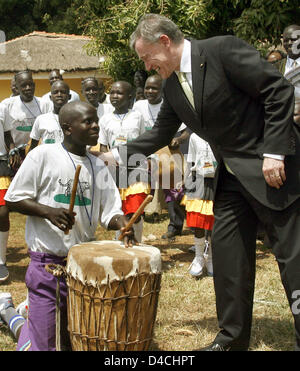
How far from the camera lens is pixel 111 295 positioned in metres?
3.05

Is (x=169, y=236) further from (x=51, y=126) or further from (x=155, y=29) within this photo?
(x=155, y=29)

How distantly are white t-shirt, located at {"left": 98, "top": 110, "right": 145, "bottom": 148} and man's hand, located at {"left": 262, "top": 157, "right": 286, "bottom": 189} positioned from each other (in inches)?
139

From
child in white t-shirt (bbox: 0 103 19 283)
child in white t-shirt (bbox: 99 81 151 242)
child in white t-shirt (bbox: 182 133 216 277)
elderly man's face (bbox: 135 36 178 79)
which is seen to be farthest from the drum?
child in white t-shirt (bbox: 99 81 151 242)

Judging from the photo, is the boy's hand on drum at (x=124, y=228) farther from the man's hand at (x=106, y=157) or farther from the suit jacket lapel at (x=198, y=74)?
the suit jacket lapel at (x=198, y=74)

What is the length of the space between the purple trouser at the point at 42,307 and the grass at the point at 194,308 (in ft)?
2.02

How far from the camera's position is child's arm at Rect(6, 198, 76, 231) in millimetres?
3324

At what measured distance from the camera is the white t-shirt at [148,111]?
22.9ft

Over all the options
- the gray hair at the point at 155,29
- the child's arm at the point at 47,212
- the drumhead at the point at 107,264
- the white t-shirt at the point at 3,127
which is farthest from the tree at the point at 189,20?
the drumhead at the point at 107,264

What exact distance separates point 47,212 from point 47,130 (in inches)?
130

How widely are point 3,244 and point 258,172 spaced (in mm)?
3566

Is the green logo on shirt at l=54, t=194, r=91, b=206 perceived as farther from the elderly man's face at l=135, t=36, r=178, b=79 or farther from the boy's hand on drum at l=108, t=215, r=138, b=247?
the elderly man's face at l=135, t=36, r=178, b=79

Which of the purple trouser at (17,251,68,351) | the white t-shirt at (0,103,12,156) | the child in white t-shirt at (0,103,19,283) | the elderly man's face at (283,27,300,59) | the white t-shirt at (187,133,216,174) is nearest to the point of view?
the purple trouser at (17,251,68,351)

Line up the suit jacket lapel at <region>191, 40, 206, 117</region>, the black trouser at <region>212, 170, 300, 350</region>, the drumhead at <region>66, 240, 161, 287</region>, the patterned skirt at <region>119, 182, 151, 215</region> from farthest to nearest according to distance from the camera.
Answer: the patterned skirt at <region>119, 182, 151, 215</region>, the black trouser at <region>212, 170, 300, 350</region>, the suit jacket lapel at <region>191, 40, 206, 117</region>, the drumhead at <region>66, 240, 161, 287</region>

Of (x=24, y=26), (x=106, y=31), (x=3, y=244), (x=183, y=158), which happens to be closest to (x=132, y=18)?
(x=106, y=31)
